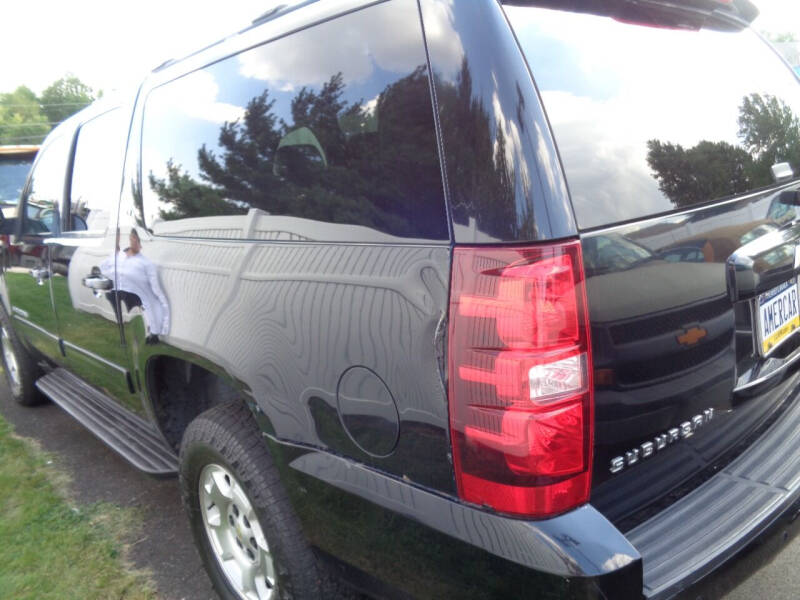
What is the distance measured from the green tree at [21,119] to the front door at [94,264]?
8180cm

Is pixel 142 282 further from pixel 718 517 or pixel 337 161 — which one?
pixel 718 517

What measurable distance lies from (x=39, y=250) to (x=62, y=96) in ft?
334

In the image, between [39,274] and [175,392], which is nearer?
[175,392]

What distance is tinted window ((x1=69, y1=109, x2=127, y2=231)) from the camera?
294 centimetres

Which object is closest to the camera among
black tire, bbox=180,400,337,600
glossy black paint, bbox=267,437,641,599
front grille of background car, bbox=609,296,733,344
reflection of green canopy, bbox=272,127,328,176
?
glossy black paint, bbox=267,437,641,599

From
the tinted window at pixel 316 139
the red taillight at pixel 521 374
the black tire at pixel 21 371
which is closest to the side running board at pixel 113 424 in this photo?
the black tire at pixel 21 371

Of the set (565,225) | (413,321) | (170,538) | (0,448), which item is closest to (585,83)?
(565,225)

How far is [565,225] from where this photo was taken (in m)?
1.39

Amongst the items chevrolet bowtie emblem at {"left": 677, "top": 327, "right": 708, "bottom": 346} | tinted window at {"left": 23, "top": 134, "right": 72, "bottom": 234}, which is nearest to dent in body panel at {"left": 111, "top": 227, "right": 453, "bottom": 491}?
chevrolet bowtie emblem at {"left": 677, "top": 327, "right": 708, "bottom": 346}

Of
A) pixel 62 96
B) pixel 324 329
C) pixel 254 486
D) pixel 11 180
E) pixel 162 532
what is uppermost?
pixel 62 96

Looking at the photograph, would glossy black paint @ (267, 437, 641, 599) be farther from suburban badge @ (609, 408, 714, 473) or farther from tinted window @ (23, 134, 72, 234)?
tinted window @ (23, 134, 72, 234)

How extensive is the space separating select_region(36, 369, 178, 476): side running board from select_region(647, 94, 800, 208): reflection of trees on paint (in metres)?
2.19

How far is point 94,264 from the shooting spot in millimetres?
3037

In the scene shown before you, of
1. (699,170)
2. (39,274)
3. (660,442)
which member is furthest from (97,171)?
(660,442)
